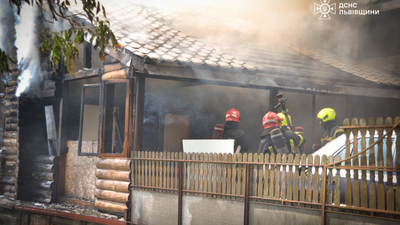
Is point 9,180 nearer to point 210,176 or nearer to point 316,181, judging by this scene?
point 210,176

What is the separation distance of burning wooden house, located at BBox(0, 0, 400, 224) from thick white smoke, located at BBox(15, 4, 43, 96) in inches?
13.8

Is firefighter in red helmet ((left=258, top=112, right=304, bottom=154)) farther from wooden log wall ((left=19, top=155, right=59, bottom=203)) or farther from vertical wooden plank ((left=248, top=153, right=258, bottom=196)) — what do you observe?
wooden log wall ((left=19, top=155, right=59, bottom=203))

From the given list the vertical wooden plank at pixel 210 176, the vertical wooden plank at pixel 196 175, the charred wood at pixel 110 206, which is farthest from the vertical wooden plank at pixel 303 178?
the charred wood at pixel 110 206

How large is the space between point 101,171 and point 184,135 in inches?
119

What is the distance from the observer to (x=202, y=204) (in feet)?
24.7

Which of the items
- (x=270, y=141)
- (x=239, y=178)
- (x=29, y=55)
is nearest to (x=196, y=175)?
(x=239, y=178)

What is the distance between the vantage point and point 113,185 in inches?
353

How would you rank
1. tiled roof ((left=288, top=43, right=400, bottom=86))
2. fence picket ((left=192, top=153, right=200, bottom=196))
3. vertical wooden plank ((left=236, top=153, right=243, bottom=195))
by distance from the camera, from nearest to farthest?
1. vertical wooden plank ((left=236, top=153, right=243, bottom=195))
2. fence picket ((left=192, top=153, right=200, bottom=196))
3. tiled roof ((left=288, top=43, right=400, bottom=86))

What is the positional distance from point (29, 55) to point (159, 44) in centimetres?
466

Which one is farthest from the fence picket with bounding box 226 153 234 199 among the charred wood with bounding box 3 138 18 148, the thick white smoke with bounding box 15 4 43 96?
the charred wood with bounding box 3 138 18 148

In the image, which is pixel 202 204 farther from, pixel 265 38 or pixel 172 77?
pixel 265 38

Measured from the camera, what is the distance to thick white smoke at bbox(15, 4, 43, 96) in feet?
38.3

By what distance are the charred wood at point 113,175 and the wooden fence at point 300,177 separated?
0.61 metres

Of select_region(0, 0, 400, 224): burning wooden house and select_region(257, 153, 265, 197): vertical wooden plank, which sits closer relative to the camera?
select_region(257, 153, 265, 197): vertical wooden plank
